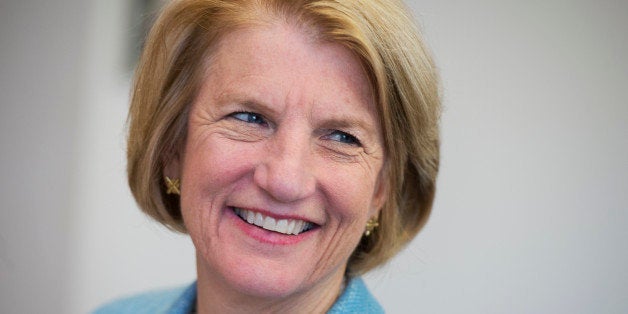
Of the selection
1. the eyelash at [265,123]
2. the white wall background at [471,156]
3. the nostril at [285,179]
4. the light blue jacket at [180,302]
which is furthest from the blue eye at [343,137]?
the white wall background at [471,156]

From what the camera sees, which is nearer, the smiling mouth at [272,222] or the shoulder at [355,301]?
the smiling mouth at [272,222]

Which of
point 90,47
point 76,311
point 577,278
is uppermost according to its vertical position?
point 90,47

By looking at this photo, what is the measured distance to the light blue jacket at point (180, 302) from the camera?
2.10 m

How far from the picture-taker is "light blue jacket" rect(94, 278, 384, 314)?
2.10 m

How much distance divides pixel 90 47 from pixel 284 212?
92.1 inches

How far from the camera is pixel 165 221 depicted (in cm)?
240

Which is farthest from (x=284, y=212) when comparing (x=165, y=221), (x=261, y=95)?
(x=165, y=221)

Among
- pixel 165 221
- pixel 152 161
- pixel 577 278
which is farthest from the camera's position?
pixel 577 278

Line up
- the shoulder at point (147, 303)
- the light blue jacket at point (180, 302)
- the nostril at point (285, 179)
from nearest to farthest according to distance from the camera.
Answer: the nostril at point (285, 179) → the light blue jacket at point (180, 302) → the shoulder at point (147, 303)

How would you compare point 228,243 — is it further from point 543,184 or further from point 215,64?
point 543,184

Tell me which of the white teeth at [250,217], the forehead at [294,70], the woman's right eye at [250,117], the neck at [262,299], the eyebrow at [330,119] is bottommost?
the neck at [262,299]

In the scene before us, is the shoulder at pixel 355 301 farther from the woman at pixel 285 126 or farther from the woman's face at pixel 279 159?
the woman's face at pixel 279 159

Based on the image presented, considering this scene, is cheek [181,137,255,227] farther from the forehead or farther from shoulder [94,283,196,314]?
shoulder [94,283,196,314]

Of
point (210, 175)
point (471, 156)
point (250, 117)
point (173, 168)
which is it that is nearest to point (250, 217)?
point (210, 175)
